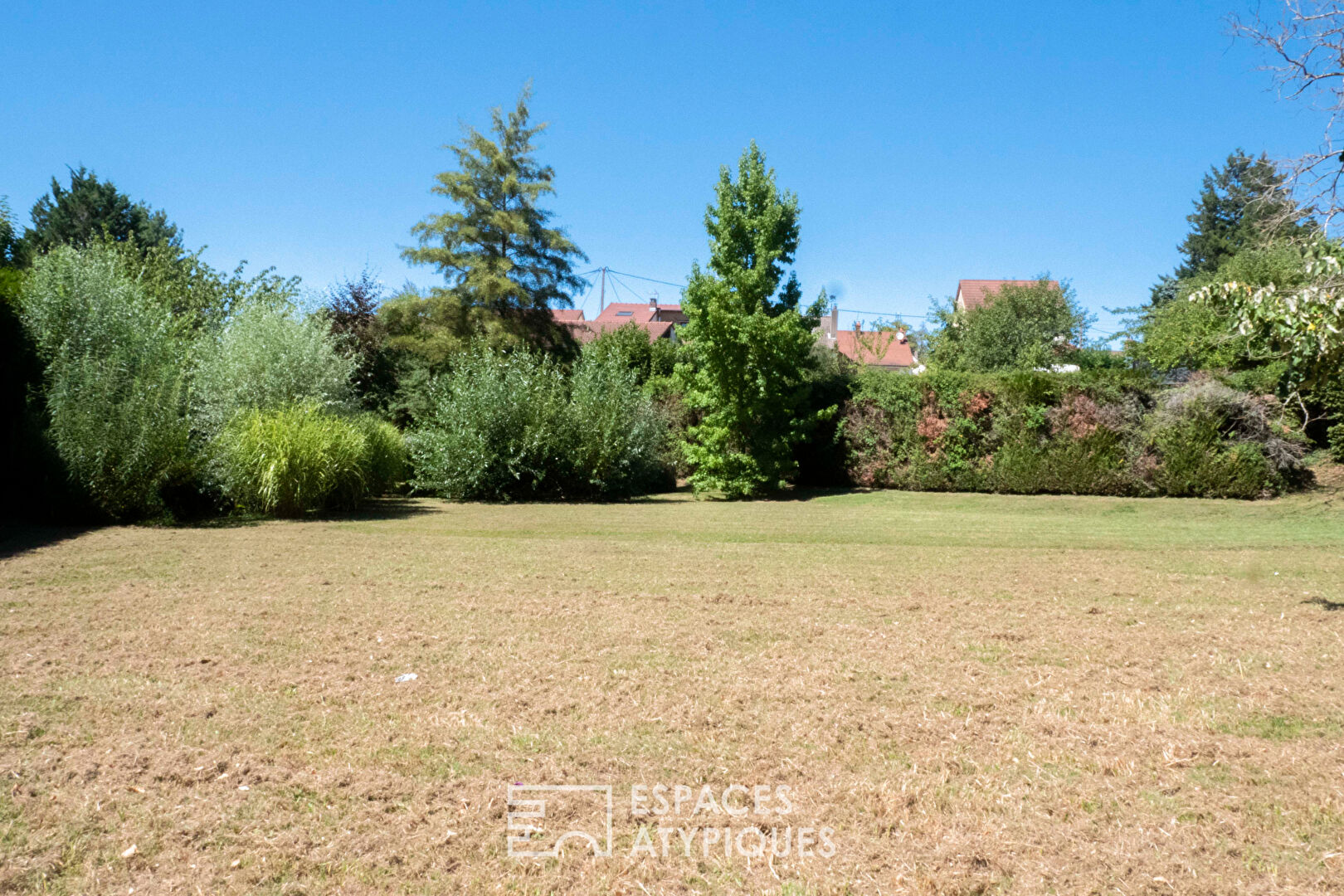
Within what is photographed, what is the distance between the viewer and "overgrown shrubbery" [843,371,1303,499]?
17719 millimetres

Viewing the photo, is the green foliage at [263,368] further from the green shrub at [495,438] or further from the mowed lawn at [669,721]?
the mowed lawn at [669,721]

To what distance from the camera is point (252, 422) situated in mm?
14352

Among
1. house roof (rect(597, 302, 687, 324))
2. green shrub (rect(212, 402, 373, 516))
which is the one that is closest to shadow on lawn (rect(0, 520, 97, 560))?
green shrub (rect(212, 402, 373, 516))

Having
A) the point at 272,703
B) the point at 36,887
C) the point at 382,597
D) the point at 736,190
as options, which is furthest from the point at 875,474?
the point at 36,887

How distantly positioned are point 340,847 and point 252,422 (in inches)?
502

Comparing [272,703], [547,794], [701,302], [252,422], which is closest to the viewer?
[547,794]

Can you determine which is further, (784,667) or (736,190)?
(736,190)

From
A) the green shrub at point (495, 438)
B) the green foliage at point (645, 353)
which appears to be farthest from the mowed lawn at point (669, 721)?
the green foliage at point (645, 353)

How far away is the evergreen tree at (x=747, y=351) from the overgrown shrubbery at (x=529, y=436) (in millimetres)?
1839

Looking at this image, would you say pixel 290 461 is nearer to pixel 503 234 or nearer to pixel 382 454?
pixel 382 454

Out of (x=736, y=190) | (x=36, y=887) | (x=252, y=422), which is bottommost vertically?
(x=36, y=887)

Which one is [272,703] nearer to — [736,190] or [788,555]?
Answer: [788,555]

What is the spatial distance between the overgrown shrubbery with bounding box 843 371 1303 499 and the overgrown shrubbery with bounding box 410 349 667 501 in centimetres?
622

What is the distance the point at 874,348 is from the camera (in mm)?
43500
